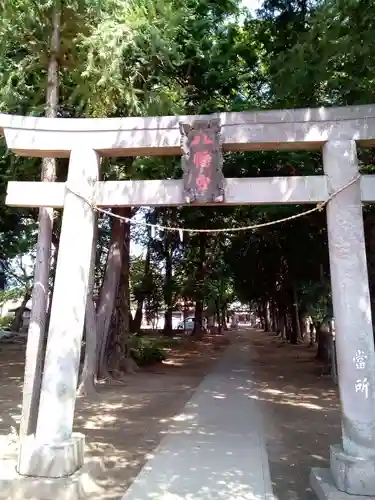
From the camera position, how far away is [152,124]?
633 cm

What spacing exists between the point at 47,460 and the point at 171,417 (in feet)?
14.6

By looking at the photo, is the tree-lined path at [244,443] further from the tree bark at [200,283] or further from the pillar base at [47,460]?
the tree bark at [200,283]

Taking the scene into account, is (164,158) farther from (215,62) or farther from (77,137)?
(77,137)

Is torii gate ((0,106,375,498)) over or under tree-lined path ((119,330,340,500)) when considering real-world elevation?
over

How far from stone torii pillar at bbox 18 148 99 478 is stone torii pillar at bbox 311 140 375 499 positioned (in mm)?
2947

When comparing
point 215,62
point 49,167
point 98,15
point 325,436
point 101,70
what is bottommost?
point 325,436

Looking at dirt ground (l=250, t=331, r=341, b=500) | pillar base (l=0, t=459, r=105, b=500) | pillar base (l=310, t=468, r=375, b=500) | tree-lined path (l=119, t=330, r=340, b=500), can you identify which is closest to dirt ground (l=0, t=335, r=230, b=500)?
pillar base (l=0, t=459, r=105, b=500)

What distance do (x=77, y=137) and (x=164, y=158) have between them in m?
5.63

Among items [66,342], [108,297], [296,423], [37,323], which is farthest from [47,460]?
[108,297]

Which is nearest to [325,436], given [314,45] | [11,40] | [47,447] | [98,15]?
[47,447]

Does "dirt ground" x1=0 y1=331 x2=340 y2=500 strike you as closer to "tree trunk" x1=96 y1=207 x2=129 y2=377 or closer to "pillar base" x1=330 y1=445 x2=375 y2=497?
"pillar base" x1=330 y1=445 x2=375 y2=497

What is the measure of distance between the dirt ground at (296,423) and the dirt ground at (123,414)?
6.13ft

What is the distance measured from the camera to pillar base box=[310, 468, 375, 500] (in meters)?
4.88

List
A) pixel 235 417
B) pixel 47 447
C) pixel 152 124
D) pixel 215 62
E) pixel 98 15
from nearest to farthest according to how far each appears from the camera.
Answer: pixel 47 447
pixel 152 124
pixel 98 15
pixel 235 417
pixel 215 62
